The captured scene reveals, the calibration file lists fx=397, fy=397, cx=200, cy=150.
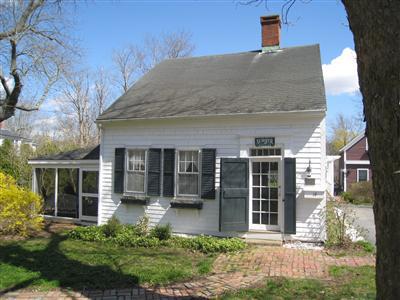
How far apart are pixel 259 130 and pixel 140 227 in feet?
14.9

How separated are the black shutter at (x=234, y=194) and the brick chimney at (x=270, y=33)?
618 centimetres

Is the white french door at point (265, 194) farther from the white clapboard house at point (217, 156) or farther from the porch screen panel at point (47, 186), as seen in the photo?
the porch screen panel at point (47, 186)

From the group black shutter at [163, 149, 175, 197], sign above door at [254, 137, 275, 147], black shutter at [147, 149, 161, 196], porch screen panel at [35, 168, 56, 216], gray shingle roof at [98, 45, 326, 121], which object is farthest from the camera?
porch screen panel at [35, 168, 56, 216]

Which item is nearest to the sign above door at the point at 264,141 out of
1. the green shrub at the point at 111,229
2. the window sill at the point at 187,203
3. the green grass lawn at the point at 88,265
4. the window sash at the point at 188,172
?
the window sash at the point at 188,172

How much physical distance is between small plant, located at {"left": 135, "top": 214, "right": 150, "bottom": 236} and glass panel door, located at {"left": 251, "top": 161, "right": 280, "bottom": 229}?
318cm

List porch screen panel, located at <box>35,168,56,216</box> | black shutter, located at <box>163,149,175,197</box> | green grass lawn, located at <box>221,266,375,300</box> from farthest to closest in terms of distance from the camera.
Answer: porch screen panel, located at <box>35,168,56,216</box>, black shutter, located at <box>163,149,175,197</box>, green grass lawn, located at <box>221,266,375,300</box>

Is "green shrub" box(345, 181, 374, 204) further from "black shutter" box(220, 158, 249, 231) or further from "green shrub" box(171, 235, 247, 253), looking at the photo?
"green shrub" box(171, 235, 247, 253)

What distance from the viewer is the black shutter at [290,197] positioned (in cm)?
1055

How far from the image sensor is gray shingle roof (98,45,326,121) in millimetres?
11320

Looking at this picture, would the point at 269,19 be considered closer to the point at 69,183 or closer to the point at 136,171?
the point at 136,171

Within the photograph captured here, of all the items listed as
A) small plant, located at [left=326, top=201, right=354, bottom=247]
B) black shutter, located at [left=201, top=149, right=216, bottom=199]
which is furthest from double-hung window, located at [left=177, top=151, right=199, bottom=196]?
small plant, located at [left=326, top=201, right=354, bottom=247]

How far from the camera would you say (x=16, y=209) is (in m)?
11.7

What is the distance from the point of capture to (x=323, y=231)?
34.4ft

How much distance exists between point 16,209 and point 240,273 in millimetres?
7370
